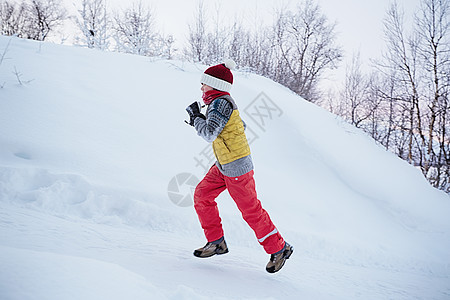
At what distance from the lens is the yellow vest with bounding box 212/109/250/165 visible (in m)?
1.85

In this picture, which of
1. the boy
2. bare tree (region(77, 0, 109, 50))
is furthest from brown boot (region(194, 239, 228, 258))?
bare tree (region(77, 0, 109, 50))

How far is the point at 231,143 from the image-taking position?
6.09 ft

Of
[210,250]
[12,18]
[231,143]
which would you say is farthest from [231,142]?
[12,18]

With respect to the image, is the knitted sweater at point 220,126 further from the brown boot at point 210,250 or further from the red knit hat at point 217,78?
the brown boot at point 210,250

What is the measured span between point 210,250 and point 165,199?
32.2 inches

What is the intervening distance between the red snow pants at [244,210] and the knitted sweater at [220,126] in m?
0.05

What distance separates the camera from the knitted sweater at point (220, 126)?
1.74m

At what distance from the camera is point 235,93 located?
4.68 meters

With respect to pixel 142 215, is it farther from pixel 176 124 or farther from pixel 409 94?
pixel 409 94

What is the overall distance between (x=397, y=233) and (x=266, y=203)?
1547mm

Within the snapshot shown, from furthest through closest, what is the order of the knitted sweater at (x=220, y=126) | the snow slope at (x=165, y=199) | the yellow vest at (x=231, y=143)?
the yellow vest at (x=231, y=143), the knitted sweater at (x=220, y=126), the snow slope at (x=165, y=199)

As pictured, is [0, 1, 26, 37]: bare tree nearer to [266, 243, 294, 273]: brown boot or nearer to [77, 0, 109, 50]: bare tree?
[77, 0, 109, 50]: bare tree

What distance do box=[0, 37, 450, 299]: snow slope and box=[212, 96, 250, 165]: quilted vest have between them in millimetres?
763

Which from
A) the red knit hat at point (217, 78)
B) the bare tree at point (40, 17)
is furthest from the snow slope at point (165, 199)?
the bare tree at point (40, 17)
